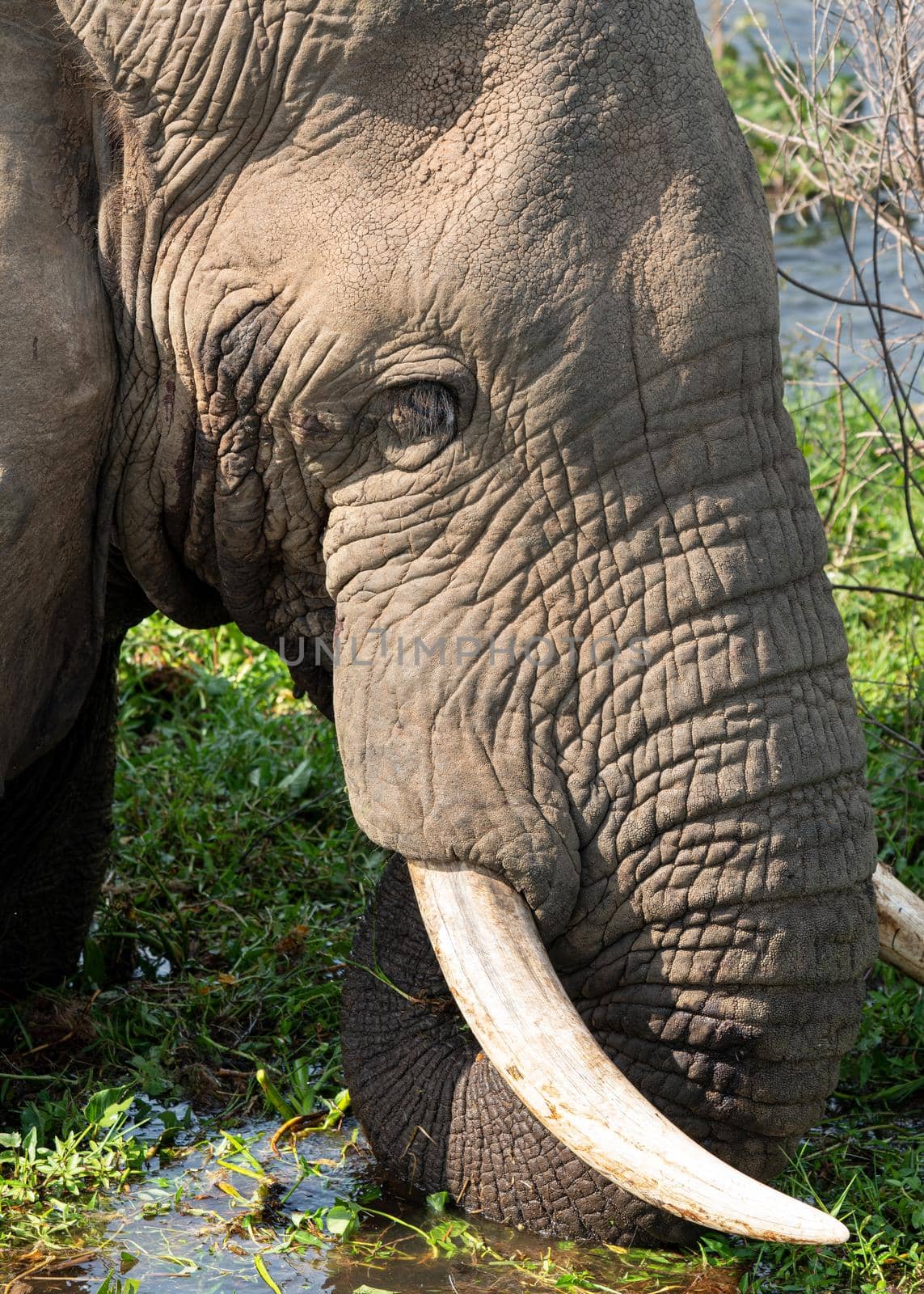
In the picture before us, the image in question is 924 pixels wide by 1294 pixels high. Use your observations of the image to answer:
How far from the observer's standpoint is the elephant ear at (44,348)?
3238 millimetres

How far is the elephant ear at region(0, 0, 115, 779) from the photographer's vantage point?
3238 millimetres

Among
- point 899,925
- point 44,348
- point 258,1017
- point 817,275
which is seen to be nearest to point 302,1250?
point 258,1017

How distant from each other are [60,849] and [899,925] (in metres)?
1.89

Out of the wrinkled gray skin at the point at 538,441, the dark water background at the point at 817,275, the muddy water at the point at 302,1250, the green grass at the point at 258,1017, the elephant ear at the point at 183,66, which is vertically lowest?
the muddy water at the point at 302,1250

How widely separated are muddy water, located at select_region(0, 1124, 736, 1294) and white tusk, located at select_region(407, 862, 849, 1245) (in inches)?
19.2

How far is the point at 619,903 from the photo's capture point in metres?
3.16

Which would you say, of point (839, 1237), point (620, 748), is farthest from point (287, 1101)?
point (839, 1237)

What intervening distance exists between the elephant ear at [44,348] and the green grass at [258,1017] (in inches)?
34.2

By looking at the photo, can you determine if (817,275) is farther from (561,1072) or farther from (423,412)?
(561,1072)

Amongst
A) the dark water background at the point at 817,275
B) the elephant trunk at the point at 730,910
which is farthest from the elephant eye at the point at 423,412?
the dark water background at the point at 817,275

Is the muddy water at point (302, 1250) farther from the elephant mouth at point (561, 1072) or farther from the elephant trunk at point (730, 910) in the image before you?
the elephant mouth at point (561, 1072)

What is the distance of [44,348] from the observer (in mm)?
3254

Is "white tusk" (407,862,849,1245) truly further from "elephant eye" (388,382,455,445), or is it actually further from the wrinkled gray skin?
"elephant eye" (388,382,455,445)

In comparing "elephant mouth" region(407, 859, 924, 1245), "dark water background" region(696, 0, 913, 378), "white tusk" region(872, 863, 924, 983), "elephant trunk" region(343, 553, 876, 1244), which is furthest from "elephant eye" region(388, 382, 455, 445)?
"dark water background" region(696, 0, 913, 378)
